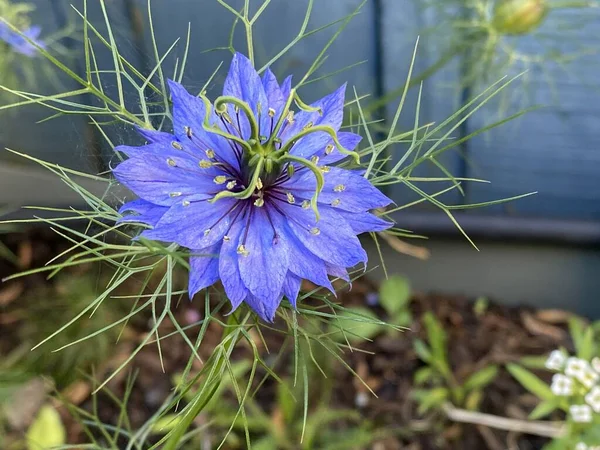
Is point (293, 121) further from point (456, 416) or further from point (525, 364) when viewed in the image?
point (525, 364)

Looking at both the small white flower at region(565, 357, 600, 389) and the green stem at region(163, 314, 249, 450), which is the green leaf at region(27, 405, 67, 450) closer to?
the green stem at region(163, 314, 249, 450)

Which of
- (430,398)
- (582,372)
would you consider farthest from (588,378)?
(430,398)

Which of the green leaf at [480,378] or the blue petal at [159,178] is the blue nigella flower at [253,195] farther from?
the green leaf at [480,378]

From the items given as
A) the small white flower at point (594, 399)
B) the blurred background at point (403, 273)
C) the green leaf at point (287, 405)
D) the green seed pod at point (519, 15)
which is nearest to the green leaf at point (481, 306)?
the blurred background at point (403, 273)

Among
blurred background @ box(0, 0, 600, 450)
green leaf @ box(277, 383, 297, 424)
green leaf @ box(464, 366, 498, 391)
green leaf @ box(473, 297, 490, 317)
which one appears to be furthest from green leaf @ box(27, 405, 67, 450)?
green leaf @ box(473, 297, 490, 317)

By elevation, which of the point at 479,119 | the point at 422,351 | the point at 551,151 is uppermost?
the point at 479,119

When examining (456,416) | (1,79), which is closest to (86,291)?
(1,79)

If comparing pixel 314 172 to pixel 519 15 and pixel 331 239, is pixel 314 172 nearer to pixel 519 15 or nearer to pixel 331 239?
pixel 331 239
